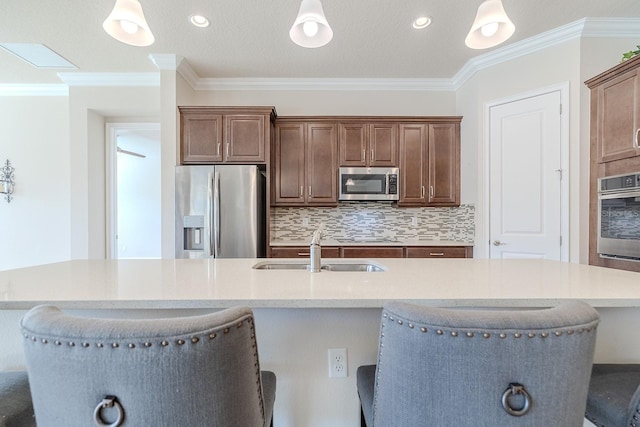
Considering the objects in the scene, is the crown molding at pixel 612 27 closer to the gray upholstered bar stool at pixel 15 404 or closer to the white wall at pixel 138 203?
the gray upholstered bar stool at pixel 15 404

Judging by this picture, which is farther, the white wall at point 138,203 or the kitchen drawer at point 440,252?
the white wall at point 138,203

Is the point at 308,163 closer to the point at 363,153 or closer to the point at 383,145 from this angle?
the point at 363,153

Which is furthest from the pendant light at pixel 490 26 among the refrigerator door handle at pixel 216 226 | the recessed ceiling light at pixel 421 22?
the refrigerator door handle at pixel 216 226

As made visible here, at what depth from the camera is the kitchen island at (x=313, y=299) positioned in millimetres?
940

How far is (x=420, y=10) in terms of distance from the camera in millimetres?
2393

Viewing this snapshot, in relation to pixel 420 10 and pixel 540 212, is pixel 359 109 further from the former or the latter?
pixel 540 212

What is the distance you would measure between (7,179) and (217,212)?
295cm

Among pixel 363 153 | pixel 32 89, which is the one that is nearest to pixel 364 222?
pixel 363 153

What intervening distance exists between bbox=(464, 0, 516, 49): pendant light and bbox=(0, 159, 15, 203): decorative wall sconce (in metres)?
5.06

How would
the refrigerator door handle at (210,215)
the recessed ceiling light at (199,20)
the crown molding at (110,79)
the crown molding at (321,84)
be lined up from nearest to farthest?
the recessed ceiling light at (199,20) → the refrigerator door handle at (210,215) → the crown molding at (110,79) → the crown molding at (321,84)

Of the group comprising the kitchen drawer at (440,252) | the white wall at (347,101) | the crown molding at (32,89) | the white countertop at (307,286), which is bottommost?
the kitchen drawer at (440,252)

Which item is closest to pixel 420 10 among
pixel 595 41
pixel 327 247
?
pixel 595 41

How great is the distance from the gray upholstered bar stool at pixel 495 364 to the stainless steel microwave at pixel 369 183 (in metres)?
2.77

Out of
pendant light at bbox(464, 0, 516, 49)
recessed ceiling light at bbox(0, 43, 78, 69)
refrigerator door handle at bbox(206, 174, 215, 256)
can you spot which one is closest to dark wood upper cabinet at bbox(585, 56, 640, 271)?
pendant light at bbox(464, 0, 516, 49)
